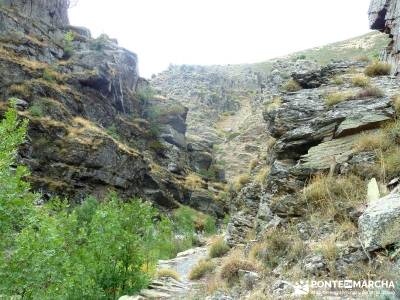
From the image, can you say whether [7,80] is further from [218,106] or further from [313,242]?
[218,106]

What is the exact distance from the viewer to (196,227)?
44.0 meters

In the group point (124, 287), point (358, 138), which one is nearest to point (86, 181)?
point (124, 287)

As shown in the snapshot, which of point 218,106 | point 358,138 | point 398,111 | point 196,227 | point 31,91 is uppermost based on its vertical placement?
point 218,106

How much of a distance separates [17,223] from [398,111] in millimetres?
10191

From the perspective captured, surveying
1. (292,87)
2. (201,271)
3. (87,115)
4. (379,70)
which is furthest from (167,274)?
(87,115)

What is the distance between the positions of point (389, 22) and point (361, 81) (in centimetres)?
422

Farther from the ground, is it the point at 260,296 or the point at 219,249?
the point at 260,296

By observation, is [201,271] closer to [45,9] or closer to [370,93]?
[370,93]

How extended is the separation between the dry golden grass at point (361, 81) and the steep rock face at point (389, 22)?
1.55 meters

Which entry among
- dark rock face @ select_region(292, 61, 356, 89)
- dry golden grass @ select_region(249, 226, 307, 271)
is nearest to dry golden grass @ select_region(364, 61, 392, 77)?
dark rock face @ select_region(292, 61, 356, 89)

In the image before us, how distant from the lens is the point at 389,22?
1673 cm

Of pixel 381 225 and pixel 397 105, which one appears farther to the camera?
pixel 397 105

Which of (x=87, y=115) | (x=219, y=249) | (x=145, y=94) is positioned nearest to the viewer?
(x=219, y=249)

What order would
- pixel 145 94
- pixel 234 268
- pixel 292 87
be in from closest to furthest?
pixel 234 268
pixel 292 87
pixel 145 94
